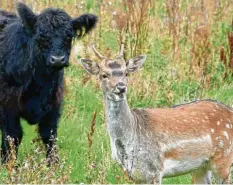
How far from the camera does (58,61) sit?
9562 millimetres

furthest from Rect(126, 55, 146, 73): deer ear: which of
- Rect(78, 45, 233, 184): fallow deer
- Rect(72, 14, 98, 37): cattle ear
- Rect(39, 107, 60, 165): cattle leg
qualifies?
Rect(39, 107, 60, 165): cattle leg

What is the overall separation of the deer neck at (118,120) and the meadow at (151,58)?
48.8 inches

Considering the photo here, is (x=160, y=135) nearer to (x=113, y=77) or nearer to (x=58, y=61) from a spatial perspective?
(x=113, y=77)

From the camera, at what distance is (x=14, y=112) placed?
10031 millimetres

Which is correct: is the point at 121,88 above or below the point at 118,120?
above

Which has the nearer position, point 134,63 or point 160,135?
point 160,135

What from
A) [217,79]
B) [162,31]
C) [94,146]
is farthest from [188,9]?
[94,146]

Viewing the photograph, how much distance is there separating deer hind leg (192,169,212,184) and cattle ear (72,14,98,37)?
2.08 meters

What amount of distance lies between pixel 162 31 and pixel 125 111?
5264 millimetres

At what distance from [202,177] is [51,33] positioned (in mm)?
2119

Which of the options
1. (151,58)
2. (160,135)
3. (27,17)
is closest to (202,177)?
(160,135)

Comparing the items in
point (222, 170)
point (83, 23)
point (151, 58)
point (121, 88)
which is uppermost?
point (83, 23)

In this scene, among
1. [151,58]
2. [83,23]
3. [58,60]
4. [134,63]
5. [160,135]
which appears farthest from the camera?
[151,58]

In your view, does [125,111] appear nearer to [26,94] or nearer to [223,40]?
[26,94]
